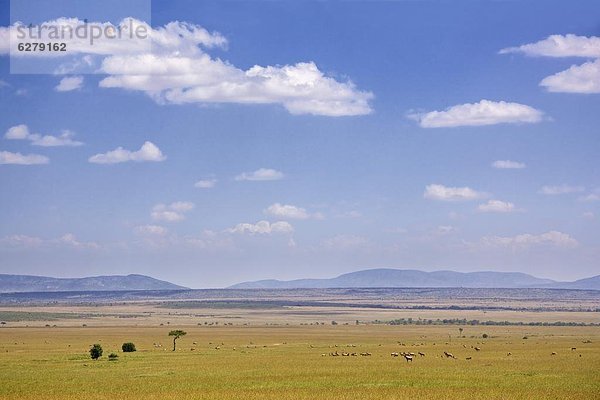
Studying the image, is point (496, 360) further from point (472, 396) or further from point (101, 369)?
point (101, 369)

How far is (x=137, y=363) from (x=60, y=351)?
20.8m

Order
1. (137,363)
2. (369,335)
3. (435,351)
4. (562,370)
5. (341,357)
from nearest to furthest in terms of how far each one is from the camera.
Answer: (562,370) → (137,363) → (341,357) → (435,351) → (369,335)

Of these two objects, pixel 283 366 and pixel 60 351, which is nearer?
pixel 283 366

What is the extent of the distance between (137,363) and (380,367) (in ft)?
64.8

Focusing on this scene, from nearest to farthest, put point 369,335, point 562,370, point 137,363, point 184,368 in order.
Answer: point 562,370, point 184,368, point 137,363, point 369,335

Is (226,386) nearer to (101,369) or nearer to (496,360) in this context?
(101,369)

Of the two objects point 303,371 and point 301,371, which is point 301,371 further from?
point 303,371

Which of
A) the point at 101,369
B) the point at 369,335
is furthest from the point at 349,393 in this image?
the point at 369,335

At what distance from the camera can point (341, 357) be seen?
7619 centimetres

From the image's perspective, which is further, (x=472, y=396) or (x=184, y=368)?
(x=184, y=368)

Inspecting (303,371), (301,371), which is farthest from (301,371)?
Answer: (303,371)

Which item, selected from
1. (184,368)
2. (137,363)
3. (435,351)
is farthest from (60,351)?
(435,351)

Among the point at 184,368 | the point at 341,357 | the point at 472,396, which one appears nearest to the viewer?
Answer: the point at 472,396

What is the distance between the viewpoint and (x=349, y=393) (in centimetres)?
4834
